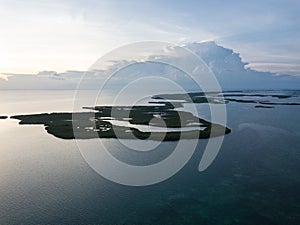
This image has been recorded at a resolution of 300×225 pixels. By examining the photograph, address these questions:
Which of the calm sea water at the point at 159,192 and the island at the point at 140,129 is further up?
the island at the point at 140,129

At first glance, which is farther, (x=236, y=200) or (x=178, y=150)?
(x=178, y=150)

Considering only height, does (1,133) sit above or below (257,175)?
above

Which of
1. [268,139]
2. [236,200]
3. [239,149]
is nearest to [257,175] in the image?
[236,200]

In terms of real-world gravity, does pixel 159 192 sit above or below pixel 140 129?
below

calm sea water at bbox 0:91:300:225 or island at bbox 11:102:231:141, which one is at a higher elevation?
island at bbox 11:102:231:141

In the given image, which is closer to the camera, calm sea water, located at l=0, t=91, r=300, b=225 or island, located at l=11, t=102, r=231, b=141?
calm sea water, located at l=0, t=91, r=300, b=225

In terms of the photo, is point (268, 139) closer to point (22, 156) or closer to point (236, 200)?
point (236, 200)

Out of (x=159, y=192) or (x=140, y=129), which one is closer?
(x=159, y=192)

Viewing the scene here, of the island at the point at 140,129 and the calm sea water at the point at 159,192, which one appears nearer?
the calm sea water at the point at 159,192
